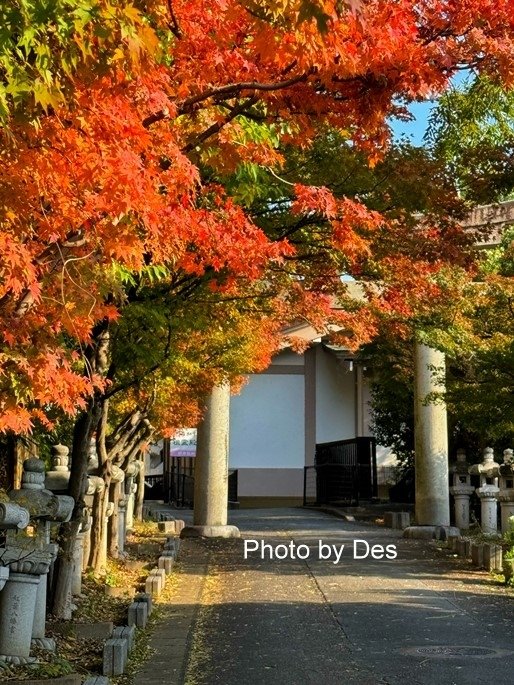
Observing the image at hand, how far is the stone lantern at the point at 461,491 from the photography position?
77.5 feet

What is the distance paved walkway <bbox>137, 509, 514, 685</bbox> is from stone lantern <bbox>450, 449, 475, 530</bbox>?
18.2 ft

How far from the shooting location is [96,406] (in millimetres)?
12148

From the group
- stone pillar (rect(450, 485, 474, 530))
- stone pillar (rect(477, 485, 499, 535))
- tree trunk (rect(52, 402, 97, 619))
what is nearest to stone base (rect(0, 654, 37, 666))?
tree trunk (rect(52, 402, 97, 619))

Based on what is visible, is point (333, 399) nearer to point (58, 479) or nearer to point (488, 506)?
point (488, 506)

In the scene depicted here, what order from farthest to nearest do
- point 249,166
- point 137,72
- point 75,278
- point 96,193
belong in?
point 249,166 < point 75,278 < point 96,193 < point 137,72

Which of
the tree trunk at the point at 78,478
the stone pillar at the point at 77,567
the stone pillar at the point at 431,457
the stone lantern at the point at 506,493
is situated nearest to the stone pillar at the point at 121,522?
the stone pillar at the point at 77,567

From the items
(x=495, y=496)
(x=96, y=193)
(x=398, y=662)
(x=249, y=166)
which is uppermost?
(x=249, y=166)

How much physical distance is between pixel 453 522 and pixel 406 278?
537 inches

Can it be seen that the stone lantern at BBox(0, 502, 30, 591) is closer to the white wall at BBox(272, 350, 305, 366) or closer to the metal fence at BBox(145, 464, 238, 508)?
the metal fence at BBox(145, 464, 238, 508)

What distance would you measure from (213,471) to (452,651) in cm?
1205

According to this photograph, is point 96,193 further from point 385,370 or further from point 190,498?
point 190,498

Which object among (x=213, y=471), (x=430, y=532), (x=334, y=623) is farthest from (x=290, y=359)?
(x=334, y=623)

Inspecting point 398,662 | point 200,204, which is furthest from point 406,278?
point 398,662

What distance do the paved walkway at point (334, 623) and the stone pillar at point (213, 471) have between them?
2.81 metres
